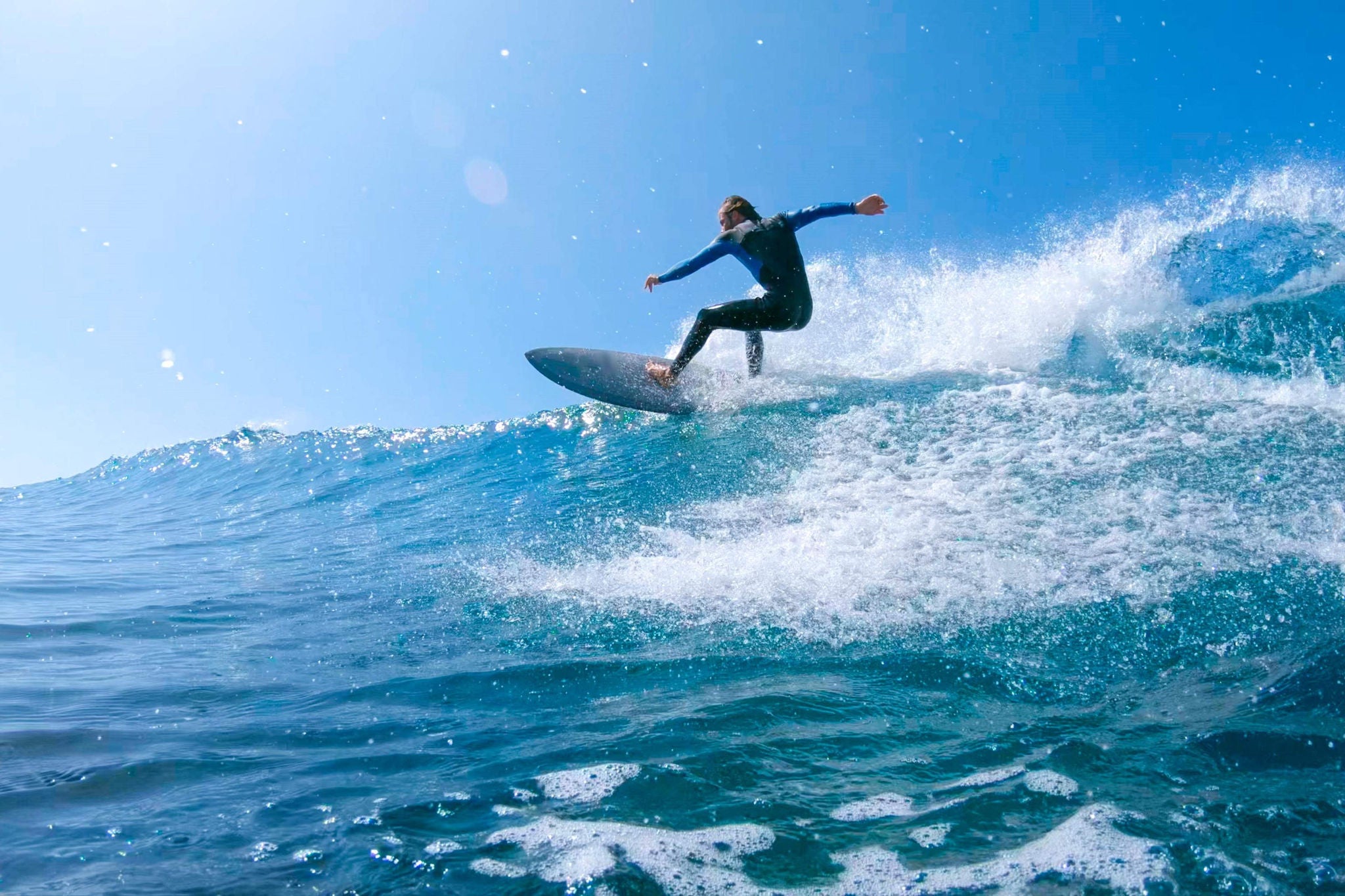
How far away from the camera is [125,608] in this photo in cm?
510

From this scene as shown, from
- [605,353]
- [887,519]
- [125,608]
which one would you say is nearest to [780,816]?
[887,519]

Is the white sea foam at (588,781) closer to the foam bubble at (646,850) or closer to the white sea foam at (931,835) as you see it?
the foam bubble at (646,850)

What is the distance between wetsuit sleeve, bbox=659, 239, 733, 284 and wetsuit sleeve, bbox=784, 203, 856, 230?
2.49ft

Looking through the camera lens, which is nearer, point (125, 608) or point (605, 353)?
point (125, 608)

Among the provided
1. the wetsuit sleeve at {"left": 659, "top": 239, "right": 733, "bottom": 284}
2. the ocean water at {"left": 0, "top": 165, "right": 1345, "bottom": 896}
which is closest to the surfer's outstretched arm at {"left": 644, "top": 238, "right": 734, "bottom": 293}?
the wetsuit sleeve at {"left": 659, "top": 239, "right": 733, "bottom": 284}

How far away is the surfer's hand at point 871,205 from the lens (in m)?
7.80

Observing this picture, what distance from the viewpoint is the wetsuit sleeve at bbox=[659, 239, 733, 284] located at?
26.7 ft

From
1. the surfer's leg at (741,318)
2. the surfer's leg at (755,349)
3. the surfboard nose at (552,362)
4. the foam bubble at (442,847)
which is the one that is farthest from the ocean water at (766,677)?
the surfboard nose at (552,362)

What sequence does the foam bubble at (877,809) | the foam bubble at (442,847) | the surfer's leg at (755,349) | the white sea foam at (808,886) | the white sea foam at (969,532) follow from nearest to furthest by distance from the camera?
the white sea foam at (808,886) < the foam bubble at (442,847) < the foam bubble at (877,809) < the white sea foam at (969,532) < the surfer's leg at (755,349)

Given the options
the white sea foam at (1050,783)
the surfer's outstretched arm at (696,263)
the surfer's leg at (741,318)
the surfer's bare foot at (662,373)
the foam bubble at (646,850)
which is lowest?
the white sea foam at (1050,783)

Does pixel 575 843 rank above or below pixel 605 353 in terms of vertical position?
below

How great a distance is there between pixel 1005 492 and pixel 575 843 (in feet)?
15.1

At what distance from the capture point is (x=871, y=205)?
7.83 meters

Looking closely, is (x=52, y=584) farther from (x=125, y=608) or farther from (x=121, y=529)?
(x=121, y=529)
